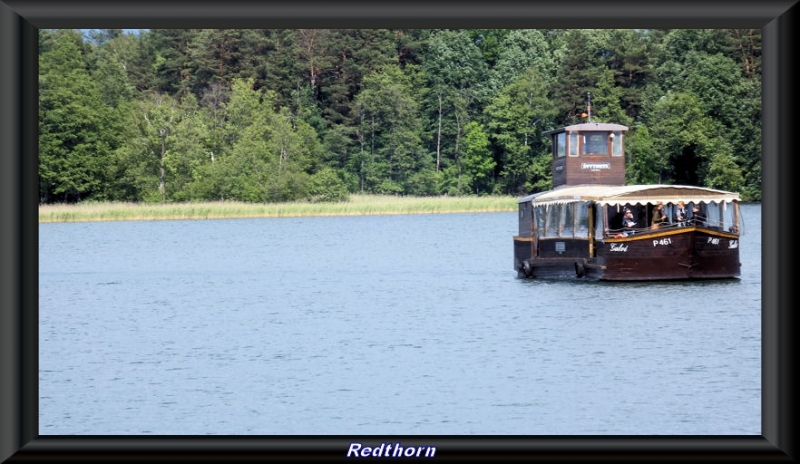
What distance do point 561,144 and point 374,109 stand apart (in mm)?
58120

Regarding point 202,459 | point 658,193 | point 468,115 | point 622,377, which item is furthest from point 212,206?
point 202,459

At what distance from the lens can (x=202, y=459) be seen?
509cm

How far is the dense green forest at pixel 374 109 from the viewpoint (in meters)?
84.8

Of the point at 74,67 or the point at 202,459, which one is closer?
the point at 202,459

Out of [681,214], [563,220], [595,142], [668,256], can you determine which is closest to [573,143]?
[595,142]

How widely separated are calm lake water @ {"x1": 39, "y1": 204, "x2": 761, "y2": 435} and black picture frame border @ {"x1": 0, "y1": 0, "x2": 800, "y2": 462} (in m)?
8.98

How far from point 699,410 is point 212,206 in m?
64.2

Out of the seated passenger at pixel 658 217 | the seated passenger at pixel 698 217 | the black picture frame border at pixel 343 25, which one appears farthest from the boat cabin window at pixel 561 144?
the black picture frame border at pixel 343 25

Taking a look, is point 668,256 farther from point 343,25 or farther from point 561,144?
point 343,25

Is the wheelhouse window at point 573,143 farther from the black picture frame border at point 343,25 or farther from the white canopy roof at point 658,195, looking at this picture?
the black picture frame border at point 343,25

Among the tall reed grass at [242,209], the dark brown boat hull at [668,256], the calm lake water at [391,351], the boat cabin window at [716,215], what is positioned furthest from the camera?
the tall reed grass at [242,209]

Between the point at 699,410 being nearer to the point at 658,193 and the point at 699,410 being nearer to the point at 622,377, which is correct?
the point at 622,377

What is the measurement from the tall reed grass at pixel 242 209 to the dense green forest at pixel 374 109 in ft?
11.8

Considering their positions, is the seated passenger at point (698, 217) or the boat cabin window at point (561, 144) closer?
the seated passenger at point (698, 217)
